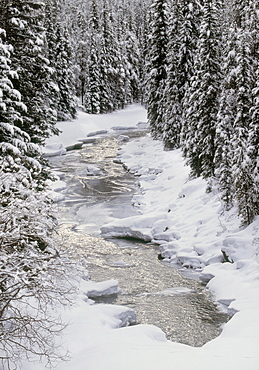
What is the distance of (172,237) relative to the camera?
1778 centimetres

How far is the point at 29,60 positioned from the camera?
14023 millimetres

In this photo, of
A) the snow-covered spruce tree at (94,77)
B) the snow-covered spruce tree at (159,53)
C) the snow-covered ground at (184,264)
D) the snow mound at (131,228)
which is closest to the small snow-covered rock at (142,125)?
the snow-covered spruce tree at (94,77)

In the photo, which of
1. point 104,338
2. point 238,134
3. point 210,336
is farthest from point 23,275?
point 238,134

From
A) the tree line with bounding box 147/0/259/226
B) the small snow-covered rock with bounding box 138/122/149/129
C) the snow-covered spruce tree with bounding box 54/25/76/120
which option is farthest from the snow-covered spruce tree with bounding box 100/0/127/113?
the tree line with bounding box 147/0/259/226

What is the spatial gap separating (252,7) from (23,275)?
1319 centimetres

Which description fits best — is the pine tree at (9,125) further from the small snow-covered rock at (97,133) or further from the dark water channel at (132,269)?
the small snow-covered rock at (97,133)

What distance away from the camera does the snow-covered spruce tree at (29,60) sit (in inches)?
532

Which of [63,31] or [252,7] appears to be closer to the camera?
[252,7]

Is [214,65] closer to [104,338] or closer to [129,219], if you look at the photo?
[129,219]

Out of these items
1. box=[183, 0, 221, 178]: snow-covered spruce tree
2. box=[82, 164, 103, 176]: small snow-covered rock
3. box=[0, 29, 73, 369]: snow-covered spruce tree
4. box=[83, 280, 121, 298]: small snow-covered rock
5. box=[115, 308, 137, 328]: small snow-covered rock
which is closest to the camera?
box=[0, 29, 73, 369]: snow-covered spruce tree

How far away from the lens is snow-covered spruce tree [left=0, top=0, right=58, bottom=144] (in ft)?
44.3

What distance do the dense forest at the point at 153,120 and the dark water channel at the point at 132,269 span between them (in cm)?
149

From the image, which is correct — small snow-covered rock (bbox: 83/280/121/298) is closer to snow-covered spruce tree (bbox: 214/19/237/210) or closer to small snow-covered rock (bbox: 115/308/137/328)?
small snow-covered rock (bbox: 115/308/137/328)

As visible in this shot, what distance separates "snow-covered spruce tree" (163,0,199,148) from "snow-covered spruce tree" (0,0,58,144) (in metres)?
16.5
